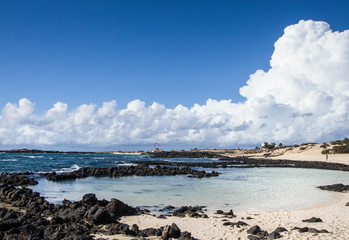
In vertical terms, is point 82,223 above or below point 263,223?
above

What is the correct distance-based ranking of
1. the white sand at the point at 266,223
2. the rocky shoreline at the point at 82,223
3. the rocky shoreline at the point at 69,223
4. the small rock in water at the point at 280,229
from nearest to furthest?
the rocky shoreline at the point at 69,223, the rocky shoreline at the point at 82,223, the white sand at the point at 266,223, the small rock in water at the point at 280,229

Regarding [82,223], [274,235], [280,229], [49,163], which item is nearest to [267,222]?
[280,229]

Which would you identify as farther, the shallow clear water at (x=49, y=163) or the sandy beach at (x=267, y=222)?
the shallow clear water at (x=49, y=163)

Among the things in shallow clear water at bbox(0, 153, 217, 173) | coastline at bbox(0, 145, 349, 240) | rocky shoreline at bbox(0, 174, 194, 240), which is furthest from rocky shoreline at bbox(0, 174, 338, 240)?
shallow clear water at bbox(0, 153, 217, 173)

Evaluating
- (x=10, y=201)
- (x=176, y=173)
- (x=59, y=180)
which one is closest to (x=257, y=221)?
(x=10, y=201)

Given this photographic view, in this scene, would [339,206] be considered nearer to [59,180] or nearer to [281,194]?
[281,194]

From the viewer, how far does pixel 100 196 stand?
21.3 meters

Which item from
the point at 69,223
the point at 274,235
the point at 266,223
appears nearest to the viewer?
the point at 274,235

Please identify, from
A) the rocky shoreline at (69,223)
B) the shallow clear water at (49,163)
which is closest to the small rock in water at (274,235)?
the rocky shoreline at (69,223)

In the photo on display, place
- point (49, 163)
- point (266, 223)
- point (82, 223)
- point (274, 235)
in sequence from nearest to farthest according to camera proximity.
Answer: point (274, 235) < point (82, 223) < point (266, 223) < point (49, 163)

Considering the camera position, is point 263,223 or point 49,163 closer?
point 263,223

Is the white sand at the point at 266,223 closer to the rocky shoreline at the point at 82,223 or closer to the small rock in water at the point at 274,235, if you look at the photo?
the small rock in water at the point at 274,235

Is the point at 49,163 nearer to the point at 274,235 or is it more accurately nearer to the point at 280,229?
the point at 280,229

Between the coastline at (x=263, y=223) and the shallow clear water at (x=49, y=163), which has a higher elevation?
the coastline at (x=263, y=223)
